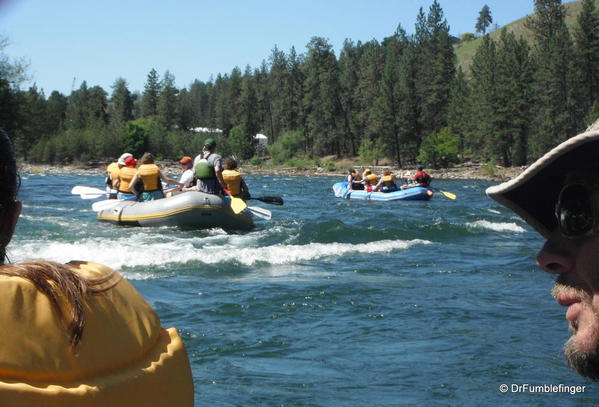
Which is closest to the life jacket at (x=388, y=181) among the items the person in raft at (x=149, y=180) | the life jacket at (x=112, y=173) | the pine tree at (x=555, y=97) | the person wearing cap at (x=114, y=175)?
the life jacket at (x=112, y=173)

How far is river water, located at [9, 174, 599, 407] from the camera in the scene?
547 cm

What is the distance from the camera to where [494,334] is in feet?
22.6

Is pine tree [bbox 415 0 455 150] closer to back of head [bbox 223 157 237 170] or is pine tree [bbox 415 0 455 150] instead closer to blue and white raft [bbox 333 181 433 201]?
blue and white raft [bbox 333 181 433 201]

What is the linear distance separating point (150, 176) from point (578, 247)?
15134 millimetres

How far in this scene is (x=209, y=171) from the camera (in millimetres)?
15117

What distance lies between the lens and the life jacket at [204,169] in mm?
15016

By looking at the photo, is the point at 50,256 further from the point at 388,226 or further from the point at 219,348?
the point at 388,226

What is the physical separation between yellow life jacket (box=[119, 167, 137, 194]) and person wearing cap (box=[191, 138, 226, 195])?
186cm

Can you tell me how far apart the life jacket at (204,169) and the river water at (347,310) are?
124 centimetres

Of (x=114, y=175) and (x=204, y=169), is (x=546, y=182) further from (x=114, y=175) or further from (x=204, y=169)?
(x=114, y=175)

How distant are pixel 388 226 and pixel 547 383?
10419 millimetres

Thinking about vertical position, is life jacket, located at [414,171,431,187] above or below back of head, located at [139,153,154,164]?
A: below

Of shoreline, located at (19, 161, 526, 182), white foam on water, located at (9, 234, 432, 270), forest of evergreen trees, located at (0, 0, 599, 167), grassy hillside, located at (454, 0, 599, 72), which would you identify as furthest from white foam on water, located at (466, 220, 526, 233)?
grassy hillside, located at (454, 0, 599, 72)

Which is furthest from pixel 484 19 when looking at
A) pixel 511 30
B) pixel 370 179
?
pixel 370 179
